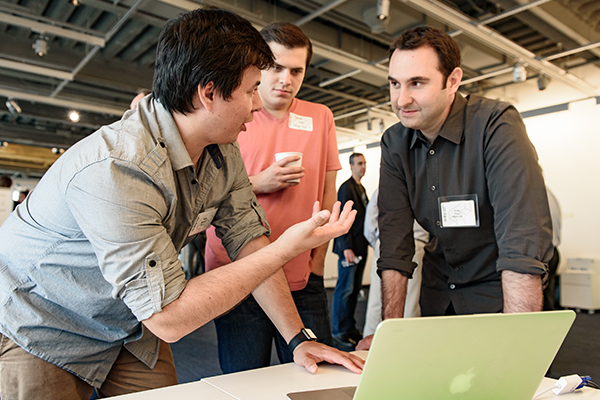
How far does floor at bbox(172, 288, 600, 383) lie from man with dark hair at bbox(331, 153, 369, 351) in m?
0.92

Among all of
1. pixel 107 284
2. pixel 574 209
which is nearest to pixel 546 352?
pixel 107 284

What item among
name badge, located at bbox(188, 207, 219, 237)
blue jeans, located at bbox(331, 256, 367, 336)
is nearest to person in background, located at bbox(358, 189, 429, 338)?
blue jeans, located at bbox(331, 256, 367, 336)

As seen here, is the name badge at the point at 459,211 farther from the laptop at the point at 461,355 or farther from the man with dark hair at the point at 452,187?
the laptop at the point at 461,355

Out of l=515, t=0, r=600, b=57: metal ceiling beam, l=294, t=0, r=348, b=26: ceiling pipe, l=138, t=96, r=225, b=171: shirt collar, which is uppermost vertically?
l=515, t=0, r=600, b=57: metal ceiling beam

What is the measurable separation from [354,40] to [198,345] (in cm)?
432

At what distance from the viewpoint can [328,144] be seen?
Answer: 6.04 ft

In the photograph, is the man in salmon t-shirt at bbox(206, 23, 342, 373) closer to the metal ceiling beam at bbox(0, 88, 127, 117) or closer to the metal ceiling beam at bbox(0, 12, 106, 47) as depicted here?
the metal ceiling beam at bbox(0, 12, 106, 47)

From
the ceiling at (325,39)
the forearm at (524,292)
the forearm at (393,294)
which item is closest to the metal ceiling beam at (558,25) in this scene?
the ceiling at (325,39)

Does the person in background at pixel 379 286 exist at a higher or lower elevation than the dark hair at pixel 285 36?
lower

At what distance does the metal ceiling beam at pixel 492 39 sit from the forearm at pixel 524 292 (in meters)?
3.45

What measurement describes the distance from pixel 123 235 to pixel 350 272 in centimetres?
392

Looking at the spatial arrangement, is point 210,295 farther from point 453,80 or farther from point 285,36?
point 453,80

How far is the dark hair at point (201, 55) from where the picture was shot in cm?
108

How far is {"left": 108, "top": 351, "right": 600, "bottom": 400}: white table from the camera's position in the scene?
92 cm
